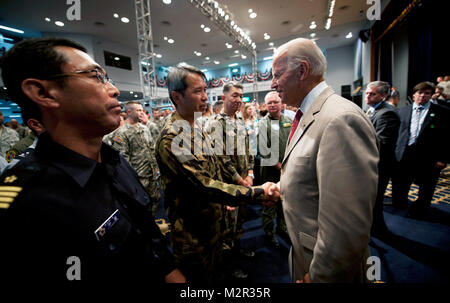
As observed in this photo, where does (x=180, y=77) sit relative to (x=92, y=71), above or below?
above

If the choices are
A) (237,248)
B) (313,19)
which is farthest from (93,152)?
(313,19)

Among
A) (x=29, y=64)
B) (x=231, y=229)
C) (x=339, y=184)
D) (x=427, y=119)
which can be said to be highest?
(x=29, y=64)

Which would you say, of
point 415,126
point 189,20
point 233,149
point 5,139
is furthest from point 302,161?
point 189,20

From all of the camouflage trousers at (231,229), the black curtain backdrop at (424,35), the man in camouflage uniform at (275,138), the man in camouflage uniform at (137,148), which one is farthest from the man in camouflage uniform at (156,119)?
the black curtain backdrop at (424,35)

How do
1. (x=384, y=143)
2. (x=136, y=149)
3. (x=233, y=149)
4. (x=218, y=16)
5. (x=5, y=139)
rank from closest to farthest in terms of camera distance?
(x=384, y=143) < (x=233, y=149) < (x=136, y=149) < (x=5, y=139) < (x=218, y=16)

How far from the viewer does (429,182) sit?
3.18m

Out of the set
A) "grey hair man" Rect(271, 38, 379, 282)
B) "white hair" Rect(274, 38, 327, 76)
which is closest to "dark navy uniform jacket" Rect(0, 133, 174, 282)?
"grey hair man" Rect(271, 38, 379, 282)

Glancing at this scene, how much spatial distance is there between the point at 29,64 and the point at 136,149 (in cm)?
288

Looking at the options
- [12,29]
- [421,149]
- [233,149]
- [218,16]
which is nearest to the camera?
[233,149]

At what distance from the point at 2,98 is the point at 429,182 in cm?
1975

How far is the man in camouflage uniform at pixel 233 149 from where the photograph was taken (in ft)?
7.72

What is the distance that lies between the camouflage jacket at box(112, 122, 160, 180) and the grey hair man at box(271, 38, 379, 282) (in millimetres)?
3060

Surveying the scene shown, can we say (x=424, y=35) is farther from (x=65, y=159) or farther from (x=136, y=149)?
(x=65, y=159)

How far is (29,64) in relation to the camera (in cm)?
76
